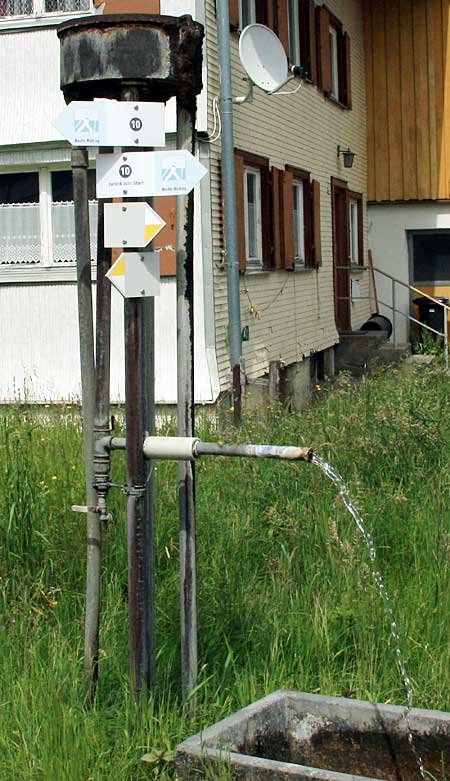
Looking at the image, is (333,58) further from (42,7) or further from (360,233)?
(42,7)

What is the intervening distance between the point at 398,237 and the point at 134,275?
62.4 feet

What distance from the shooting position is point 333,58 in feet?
66.6

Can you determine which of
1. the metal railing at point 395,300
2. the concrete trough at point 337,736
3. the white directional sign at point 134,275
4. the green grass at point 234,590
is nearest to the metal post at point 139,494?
the white directional sign at point 134,275

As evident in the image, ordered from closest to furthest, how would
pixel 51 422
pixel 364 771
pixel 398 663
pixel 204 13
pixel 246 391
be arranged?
1. pixel 364 771
2. pixel 398 663
3. pixel 51 422
4. pixel 204 13
5. pixel 246 391

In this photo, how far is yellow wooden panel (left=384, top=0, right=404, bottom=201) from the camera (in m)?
22.4

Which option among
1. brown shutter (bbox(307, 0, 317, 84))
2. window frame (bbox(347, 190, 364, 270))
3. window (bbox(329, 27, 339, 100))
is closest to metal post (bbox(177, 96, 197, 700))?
brown shutter (bbox(307, 0, 317, 84))

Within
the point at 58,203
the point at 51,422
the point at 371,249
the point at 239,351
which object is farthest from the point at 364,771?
the point at 371,249

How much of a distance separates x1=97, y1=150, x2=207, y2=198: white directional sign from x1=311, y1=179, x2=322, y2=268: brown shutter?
13669mm

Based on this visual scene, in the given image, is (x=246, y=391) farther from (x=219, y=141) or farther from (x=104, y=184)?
(x=104, y=184)

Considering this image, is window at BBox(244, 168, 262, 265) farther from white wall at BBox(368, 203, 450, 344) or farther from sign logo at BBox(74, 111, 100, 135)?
sign logo at BBox(74, 111, 100, 135)

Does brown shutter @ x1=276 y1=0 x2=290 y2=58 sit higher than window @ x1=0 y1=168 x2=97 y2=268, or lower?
higher

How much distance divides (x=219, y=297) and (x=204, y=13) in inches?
112

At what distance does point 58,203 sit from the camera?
12.8 metres

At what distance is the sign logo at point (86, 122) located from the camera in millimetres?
4223
